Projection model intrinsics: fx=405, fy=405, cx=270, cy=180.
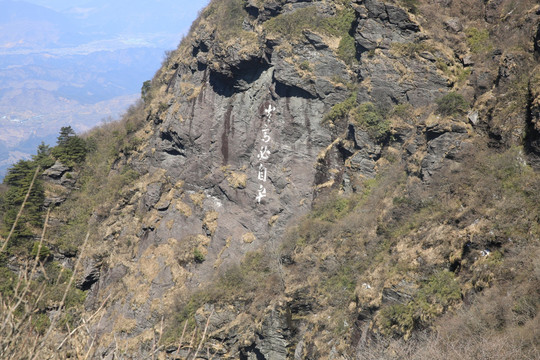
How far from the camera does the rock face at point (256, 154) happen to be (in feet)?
96.6

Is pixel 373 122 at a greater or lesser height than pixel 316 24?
lesser

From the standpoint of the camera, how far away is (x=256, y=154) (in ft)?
118

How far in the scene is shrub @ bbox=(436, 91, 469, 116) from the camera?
25500mm

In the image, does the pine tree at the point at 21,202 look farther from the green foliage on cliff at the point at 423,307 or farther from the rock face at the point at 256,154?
the green foliage on cliff at the point at 423,307

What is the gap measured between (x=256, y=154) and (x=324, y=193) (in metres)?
7.32

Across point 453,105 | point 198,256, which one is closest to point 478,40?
point 453,105

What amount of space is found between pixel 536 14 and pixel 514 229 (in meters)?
16.1

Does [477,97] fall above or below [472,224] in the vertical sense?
above

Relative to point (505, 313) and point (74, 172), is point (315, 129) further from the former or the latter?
point (74, 172)

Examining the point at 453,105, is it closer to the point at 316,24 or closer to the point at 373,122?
the point at 373,122

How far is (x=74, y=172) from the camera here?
47344 mm

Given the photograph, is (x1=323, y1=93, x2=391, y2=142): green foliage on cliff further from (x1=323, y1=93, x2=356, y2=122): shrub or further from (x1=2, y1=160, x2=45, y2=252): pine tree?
(x1=2, y1=160, x2=45, y2=252): pine tree

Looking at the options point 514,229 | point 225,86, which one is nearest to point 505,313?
point 514,229

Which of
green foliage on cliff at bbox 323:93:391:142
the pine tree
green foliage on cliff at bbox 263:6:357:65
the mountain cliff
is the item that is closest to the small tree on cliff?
the mountain cliff
